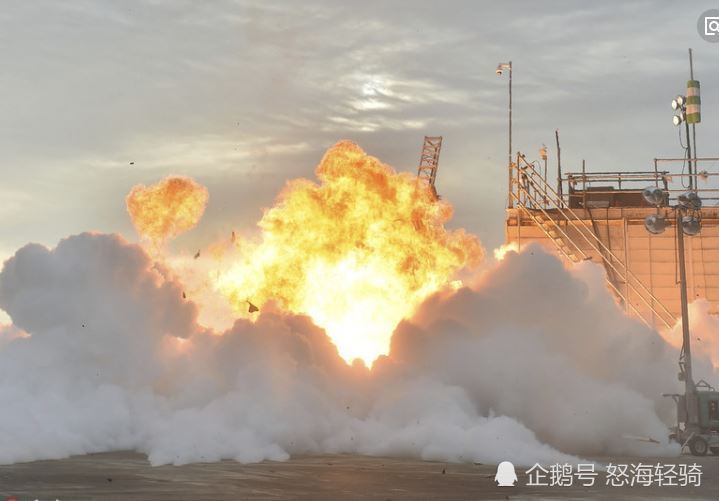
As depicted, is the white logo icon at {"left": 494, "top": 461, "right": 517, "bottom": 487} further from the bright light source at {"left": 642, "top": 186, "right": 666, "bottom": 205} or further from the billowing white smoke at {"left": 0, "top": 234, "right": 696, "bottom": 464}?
the bright light source at {"left": 642, "top": 186, "right": 666, "bottom": 205}

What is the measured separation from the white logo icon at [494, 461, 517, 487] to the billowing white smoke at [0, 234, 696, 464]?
224 inches

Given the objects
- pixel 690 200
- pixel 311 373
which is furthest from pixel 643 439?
pixel 311 373

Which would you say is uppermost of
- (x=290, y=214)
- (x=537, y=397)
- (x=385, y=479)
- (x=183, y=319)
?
(x=290, y=214)

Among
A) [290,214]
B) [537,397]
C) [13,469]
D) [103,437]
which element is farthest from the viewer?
[290,214]

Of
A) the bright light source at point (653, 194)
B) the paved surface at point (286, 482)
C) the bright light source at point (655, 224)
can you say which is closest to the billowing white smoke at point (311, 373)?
the paved surface at point (286, 482)

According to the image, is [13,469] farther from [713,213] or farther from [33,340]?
[713,213]

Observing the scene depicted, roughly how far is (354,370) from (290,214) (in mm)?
8980

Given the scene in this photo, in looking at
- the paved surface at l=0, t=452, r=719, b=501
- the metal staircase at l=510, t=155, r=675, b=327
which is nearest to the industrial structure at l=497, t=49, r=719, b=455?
the metal staircase at l=510, t=155, r=675, b=327

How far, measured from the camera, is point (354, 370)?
5016cm

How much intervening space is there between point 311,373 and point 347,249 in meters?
7.67

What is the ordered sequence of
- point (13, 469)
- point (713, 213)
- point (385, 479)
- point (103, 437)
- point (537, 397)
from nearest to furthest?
point (385, 479) → point (13, 469) → point (103, 437) → point (537, 397) → point (713, 213)

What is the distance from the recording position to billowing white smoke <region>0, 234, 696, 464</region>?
45781 mm

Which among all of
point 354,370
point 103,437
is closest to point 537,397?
point 354,370

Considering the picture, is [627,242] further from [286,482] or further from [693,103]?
[286,482]
